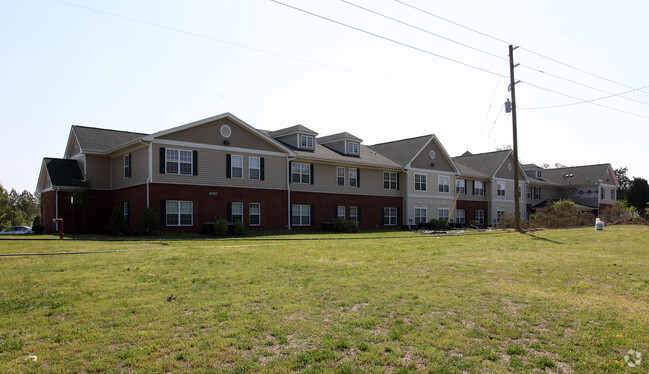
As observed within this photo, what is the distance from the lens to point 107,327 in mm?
7070

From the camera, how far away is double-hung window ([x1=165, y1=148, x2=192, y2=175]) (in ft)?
85.8

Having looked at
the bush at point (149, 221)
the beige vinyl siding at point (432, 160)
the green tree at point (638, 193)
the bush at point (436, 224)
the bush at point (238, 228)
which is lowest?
the bush at point (436, 224)

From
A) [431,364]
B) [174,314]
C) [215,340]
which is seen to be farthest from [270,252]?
[431,364]

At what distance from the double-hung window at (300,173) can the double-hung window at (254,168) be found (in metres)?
2.94

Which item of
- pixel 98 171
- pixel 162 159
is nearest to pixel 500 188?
pixel 162 159

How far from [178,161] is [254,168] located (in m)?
4.86

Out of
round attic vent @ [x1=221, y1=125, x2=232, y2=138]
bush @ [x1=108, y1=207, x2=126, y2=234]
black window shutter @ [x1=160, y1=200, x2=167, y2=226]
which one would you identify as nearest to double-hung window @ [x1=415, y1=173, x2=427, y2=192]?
round attic vent @ [x1=221, y1=125, x2=232, y2=138]

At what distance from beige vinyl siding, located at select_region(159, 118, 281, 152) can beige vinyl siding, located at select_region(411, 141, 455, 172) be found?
14.1 meters

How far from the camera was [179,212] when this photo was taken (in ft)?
87.0

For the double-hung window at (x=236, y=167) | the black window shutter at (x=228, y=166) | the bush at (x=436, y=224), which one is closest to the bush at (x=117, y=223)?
the black window shutter at (x=228, y=166)

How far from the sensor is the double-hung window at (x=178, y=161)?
2614 centimetres

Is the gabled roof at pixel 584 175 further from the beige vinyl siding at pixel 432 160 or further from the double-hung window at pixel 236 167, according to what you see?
the double-hung window at pixel 236 167

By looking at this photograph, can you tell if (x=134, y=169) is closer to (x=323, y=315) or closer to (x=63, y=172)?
(x=63, y=172)

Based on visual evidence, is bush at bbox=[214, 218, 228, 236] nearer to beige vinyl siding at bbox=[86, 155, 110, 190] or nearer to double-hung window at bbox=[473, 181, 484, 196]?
beige vinyl siding at bbox=[86, 155, 110, 190]
